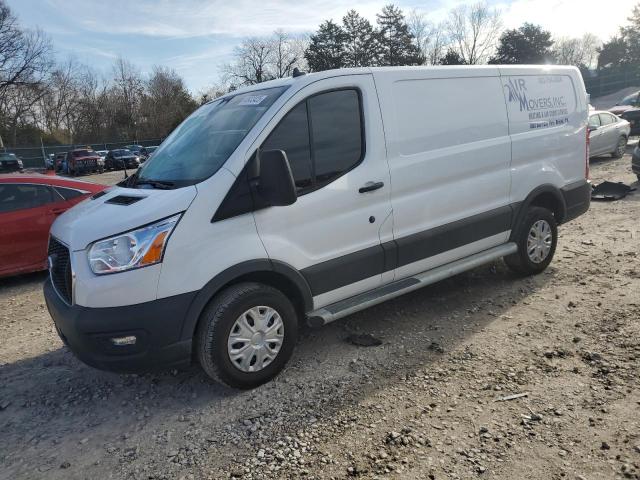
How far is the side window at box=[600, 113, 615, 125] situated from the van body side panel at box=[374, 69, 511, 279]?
440 inches

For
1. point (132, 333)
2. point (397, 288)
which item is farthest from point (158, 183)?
point (397, 288)

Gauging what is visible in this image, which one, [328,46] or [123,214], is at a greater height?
[328,46]

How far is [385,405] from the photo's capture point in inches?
129

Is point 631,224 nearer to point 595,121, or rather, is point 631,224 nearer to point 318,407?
point 318,407

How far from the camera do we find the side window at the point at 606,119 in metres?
14.0

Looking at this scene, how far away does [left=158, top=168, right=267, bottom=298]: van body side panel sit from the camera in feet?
10.3

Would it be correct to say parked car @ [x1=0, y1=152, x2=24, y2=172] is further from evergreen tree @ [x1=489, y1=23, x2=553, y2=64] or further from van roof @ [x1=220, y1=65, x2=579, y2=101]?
evergreen tree @ [x1=489, y1=23, x2=553, y2=64]

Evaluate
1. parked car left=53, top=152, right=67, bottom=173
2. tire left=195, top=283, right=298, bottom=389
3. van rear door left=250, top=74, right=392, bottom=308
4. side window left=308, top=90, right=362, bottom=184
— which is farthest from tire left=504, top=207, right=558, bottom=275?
parked car left=53, top=152, right=67, bottom=173

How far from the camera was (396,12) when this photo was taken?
64.5 metres

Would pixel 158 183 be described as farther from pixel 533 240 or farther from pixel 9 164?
pixel 9 164

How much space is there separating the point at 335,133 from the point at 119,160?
3619 centimetres

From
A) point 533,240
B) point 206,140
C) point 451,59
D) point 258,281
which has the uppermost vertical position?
point 451,59

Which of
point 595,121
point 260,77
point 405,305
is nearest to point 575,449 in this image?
point 405,305

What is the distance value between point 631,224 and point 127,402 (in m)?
7.40
